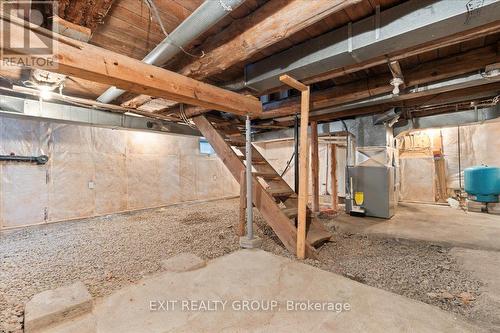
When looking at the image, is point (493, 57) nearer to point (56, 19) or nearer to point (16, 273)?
point (56, 19)

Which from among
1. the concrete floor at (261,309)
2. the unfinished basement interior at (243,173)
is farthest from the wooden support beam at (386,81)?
the concrete floor at (261,309)

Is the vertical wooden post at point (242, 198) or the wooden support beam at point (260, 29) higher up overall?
the wooden support beam at point (260, 29)

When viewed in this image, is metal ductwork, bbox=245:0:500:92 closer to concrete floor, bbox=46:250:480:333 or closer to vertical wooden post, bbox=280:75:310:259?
vertical wooden post, bbox=280:75:310:259

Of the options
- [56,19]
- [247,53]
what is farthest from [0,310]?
[247,53]

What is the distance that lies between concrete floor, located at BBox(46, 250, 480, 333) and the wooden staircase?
19.0 inches

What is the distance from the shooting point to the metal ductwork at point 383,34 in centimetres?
123

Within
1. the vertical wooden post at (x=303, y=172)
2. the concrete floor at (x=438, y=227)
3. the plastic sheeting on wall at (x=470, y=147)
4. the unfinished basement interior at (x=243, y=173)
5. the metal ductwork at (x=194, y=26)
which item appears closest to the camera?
the metal ductwork at (x=194, y=26)

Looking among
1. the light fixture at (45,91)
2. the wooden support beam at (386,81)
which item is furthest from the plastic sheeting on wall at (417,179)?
the light fixture at (45,91)

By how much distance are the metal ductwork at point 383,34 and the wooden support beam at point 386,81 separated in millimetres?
924

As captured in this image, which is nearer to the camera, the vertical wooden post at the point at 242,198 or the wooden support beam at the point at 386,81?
the wooden support beam at the point at 386,81

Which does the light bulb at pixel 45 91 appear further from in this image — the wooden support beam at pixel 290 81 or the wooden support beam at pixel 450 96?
the wooden support beam at pixel 450 96

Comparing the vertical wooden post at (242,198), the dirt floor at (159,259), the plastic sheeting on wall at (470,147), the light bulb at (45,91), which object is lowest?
the dirt floor at (159,259)

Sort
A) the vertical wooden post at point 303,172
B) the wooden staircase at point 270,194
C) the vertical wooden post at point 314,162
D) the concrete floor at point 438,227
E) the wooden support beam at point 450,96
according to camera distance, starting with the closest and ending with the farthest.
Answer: the vertical wooden post at point 303,172 → the wooden staircase at point 270,194 → the wooden support beam at point 450,96 → the concrete floor at point 438,227 → the vertical wooden post at point 314,162

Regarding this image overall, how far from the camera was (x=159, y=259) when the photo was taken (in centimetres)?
238
